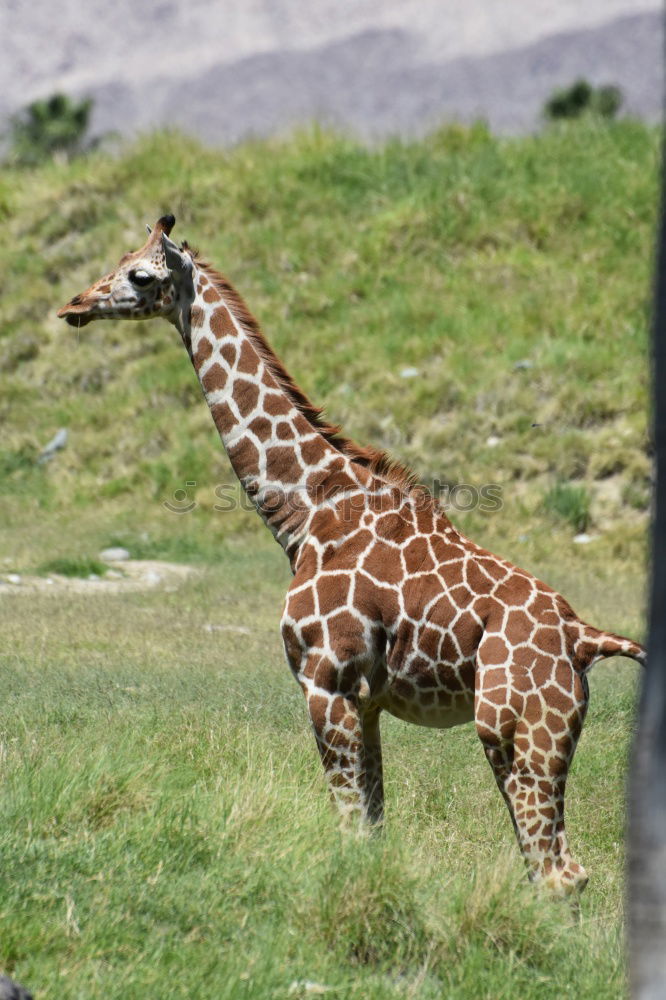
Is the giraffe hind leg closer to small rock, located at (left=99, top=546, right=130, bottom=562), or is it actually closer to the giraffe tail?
the giraffe tail

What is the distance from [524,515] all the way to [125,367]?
25.4ft

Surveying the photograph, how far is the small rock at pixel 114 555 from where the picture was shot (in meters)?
14.5

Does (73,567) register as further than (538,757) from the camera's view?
Yes

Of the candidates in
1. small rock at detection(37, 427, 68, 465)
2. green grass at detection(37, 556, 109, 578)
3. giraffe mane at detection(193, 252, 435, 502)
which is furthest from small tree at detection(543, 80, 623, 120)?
giraffe mane at detection(193, 252, 435, 502)

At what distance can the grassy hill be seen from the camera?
4.84 metres

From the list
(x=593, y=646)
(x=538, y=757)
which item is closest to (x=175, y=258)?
(x=593, y=646)

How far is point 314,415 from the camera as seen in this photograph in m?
6.71

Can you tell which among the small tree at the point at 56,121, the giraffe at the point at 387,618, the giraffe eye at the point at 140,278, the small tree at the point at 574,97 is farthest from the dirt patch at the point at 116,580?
the small tree at the point at 574,97

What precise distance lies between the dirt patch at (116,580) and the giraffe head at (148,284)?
5683 millimetres

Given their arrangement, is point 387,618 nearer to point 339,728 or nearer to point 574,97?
point 339,728

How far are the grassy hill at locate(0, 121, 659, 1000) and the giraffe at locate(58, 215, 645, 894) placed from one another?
45 cm

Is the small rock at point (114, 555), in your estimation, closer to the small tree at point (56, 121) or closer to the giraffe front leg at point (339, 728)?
the giraffe front leg at point (339, 728)

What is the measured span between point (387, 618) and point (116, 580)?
26.3 feet

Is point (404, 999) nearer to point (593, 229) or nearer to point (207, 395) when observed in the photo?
point (207, 395)
